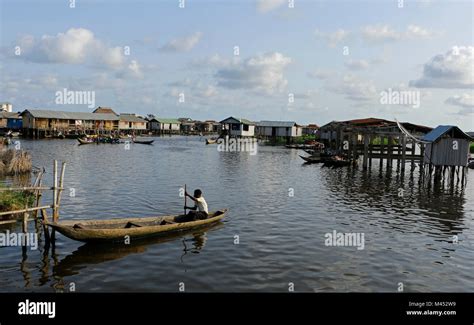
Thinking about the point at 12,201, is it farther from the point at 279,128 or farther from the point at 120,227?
the point at 279,128

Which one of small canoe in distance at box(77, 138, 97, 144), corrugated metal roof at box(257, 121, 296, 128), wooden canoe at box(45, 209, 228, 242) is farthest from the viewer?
corrugated metal roof at box(257, 121, 296, 128)

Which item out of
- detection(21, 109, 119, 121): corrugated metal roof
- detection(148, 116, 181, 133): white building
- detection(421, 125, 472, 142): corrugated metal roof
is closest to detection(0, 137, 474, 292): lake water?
detection(421, 125, 472, 142): corrugated metal roof

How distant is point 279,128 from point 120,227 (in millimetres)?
81680

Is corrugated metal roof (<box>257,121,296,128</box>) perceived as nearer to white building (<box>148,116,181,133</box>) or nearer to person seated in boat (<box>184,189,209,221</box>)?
white building (<box>148,116,181,133</box>)

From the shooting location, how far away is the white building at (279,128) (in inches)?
3718

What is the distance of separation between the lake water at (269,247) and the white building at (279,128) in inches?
2505

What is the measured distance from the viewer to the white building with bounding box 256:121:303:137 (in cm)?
9444

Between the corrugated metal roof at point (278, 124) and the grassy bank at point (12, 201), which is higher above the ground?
the corrugated metal roof at point (278, 124)

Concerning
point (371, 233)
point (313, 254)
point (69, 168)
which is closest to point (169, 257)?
point (313, 254)

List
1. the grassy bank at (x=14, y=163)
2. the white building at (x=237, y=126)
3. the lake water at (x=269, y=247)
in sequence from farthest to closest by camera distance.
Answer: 1. the white building at (x=237, y=126)
2. the grassy bank at (x=14, y=163)
3. the lake water at (x=269, y=247)

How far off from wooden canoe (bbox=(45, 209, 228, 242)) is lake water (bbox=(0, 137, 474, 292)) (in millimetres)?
384

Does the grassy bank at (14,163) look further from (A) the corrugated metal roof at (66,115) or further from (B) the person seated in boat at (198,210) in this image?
(A) the corrugated metal roof at (66,115)

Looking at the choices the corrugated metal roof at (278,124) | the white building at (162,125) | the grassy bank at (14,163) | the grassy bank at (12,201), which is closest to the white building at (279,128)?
the corrugated metal roof at (278,124)
